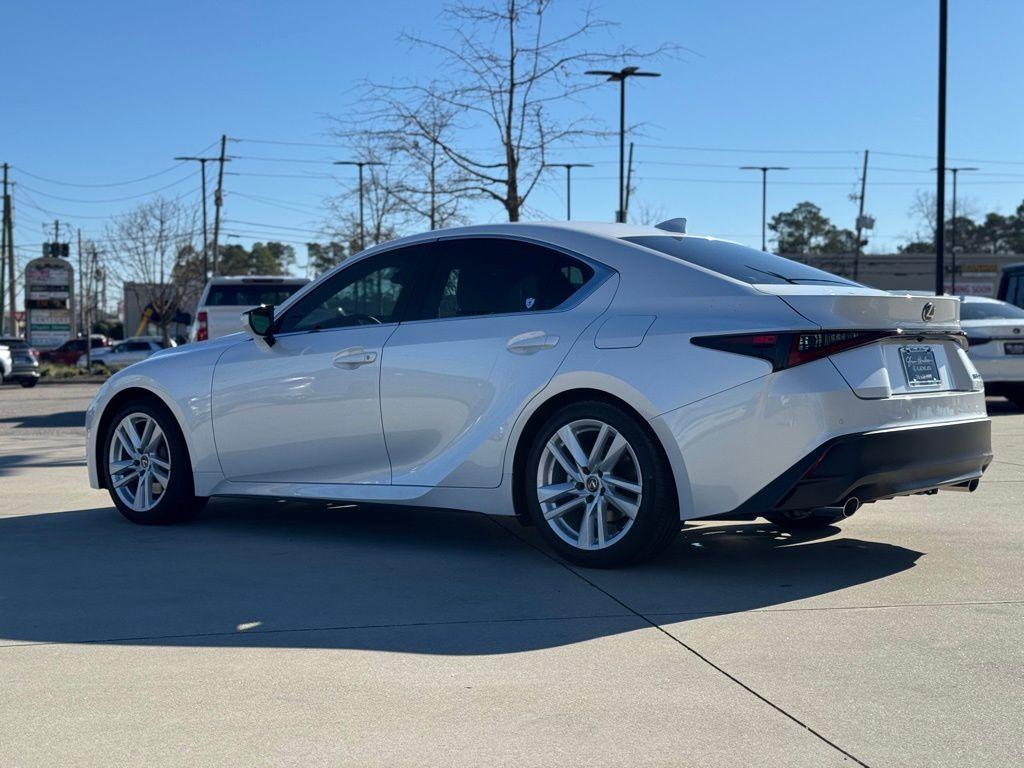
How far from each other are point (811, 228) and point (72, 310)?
7996cm

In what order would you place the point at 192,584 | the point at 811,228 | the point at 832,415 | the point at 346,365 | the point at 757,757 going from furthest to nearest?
the point at 811,228 < the point at 346,365 < the point at 192,584 < the point at 832,415 < the point at 757,757

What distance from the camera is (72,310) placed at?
158 ft

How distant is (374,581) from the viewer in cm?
535

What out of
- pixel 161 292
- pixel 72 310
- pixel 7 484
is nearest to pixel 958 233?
pixel 161 292

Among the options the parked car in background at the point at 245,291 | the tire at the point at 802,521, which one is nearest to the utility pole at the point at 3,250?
the parked car in background at the point at 245,291

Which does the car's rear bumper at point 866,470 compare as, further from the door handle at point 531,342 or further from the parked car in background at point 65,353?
the parked car in background at point 65,353

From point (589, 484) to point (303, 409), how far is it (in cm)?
178

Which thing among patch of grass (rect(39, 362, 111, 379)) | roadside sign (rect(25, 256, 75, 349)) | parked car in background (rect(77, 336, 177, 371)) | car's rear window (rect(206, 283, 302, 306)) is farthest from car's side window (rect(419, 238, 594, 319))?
roadside sign (rect(25, 256, 75, 349))

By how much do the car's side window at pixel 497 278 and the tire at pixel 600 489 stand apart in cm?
63

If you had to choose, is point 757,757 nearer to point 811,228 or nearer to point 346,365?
point 346,365

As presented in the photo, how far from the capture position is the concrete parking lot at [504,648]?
3318 millimetres

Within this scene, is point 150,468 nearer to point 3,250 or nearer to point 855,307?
point 855,307

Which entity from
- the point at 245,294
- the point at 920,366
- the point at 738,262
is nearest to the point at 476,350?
the point at 738,262

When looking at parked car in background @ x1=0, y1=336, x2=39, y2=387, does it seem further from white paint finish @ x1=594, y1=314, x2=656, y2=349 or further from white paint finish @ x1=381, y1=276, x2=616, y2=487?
white paint finish @ x1=594, y1=314, x2=656, y2=349
